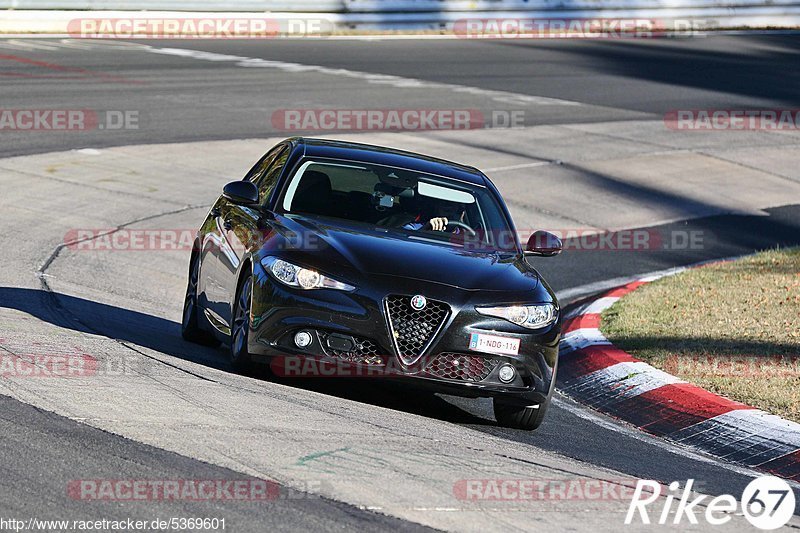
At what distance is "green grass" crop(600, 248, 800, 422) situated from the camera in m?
8.98

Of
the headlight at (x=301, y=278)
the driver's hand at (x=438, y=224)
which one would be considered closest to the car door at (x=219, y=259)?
the headlight at (x=301, y=278)

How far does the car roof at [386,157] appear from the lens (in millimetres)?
9102

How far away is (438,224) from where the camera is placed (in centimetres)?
868

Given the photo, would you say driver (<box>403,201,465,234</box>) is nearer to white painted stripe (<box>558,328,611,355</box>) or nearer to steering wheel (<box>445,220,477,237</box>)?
steering wheel (<box>445,220,477,237</box>)

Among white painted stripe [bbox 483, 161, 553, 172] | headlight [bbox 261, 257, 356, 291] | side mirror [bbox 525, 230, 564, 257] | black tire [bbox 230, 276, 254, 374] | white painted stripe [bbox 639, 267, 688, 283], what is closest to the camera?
headlight [bbox 261, 257, 356, 291]

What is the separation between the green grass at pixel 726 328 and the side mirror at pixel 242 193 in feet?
10.2

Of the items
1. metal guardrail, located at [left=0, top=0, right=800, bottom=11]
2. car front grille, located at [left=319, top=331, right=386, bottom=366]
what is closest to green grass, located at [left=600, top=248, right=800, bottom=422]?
car front grille, located at [left=319, top=331, right=386, bottom=366]

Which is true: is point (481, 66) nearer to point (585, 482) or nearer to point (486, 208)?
point (486, 208)

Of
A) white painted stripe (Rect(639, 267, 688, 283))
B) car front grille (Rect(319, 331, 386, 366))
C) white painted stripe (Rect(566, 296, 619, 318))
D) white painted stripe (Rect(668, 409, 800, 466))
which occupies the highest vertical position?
car front grille (Rect(319, 331, 386, 366))

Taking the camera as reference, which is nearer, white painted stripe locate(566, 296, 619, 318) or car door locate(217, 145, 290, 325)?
car door locate(217, 145, 290, 325)

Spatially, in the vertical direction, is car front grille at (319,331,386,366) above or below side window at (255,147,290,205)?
below

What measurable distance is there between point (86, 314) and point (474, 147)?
37.1ft

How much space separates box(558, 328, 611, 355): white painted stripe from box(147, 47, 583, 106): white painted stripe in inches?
561

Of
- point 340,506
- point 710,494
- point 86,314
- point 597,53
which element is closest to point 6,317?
point 86,314
